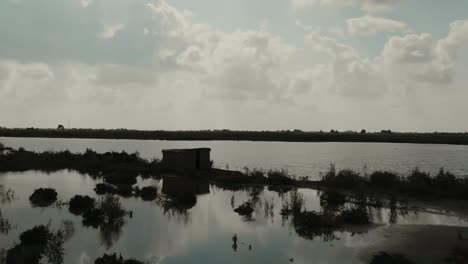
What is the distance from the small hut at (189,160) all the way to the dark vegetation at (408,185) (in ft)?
37.4

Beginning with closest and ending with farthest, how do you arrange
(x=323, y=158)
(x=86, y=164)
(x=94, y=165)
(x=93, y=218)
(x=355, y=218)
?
1. (x=93, y=218)
2. (x=355, y=218)
3. (x=94, y=165)
4. (x=86, y=164)
5. (x=323, y=158)

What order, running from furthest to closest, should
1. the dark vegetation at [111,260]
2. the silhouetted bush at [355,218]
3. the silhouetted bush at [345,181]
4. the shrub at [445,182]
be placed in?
the silhouetted bush at [345,181]
the shrub at [445,182]
the silhouetted bush at [355,218]
the dark vegetation at [111,260]

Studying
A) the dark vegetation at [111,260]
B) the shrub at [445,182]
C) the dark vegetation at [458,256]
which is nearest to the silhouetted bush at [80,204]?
the dark vegetation at [111,260]

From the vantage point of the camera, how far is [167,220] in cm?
A: 2020

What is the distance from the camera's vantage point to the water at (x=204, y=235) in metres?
14.7

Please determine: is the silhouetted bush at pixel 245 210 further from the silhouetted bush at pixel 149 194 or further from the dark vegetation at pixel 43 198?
the dark vegetation at pixel 43 198

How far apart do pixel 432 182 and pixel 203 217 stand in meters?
17.0

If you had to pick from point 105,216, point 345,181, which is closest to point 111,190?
point 105,216

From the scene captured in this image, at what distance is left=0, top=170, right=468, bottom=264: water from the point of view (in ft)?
48.3

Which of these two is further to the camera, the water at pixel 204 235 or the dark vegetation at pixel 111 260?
the water at pixel 204 235

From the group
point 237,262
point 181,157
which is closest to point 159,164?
point 181,157

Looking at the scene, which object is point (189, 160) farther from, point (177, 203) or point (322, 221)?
point (322, 221)

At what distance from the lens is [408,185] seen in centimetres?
2922

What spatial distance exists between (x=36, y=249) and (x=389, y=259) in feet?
36.6
